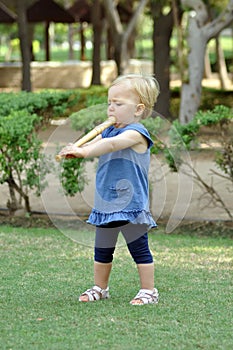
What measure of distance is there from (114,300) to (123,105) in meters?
1.14

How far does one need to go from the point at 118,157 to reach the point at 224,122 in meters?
3.50

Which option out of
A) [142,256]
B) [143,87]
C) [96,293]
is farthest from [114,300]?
[143,87]

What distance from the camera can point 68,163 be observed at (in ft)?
24.8

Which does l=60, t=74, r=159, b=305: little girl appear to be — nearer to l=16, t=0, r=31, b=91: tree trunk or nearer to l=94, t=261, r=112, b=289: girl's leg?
l=94, t=261, r=112, b=289: girl's leg

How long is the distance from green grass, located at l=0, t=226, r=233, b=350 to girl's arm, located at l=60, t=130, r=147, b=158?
2.88 ft

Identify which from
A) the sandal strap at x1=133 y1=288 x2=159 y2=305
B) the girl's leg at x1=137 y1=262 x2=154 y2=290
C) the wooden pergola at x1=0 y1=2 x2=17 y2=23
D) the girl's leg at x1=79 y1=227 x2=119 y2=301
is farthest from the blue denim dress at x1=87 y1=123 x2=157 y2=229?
the wooden pergola at x1=0 y1=2 x2=17 y2=23

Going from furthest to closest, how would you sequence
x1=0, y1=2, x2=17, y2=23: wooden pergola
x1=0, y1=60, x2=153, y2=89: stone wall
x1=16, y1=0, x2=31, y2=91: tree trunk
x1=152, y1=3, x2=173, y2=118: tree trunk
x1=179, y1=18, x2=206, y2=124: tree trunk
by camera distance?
1. x1=0, y1=60, x2=153, y2=89: stone wall
2. x1=0, y1=2, x2=17, y2=23: wooden pergola
3. x1=16, y1=0, x2=31, y2=91: tree trunk
4. x1=152, y1=3, x2=173, y2=118: tree trunk
5. x1=179, y1=18, x2=206, y2=124: tree trunk

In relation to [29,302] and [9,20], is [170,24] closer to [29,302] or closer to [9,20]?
[9,20]

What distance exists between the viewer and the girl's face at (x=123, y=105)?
14.6 feet

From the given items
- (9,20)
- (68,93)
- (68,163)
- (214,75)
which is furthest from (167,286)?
(214,75)

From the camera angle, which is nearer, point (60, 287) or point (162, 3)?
point (60, 287)

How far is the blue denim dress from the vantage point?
4.45 meters

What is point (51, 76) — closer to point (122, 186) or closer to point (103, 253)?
point (103, 253)

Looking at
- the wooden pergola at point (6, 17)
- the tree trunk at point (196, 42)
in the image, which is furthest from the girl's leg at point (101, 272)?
the wooden pergola at point (6, 17)
